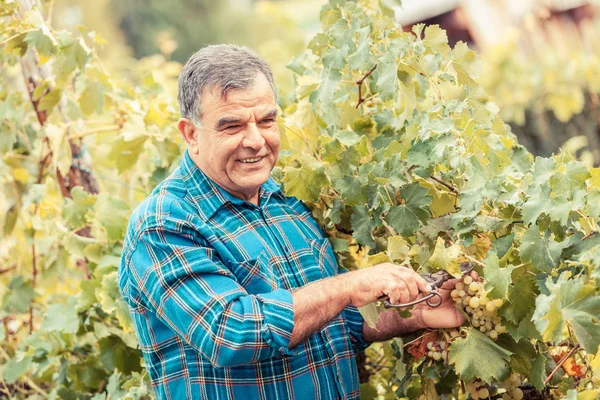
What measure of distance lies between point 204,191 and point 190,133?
17 centimetres

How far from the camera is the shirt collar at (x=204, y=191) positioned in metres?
2.37

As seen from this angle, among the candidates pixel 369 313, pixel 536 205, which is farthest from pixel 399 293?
pixel 536 205

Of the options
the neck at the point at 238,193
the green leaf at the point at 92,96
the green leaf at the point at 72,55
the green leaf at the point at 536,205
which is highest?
the green leaf at the point at 72,55

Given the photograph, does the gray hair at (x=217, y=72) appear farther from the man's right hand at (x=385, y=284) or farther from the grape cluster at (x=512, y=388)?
the grape cluster at (x=512, y=388)

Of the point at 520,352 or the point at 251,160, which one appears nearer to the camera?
the point at 520,352

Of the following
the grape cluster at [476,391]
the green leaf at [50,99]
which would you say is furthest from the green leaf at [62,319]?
the grape cluster at [476,391]

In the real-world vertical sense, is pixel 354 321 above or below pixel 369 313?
below

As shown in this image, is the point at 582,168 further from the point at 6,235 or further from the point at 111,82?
the point at 6,235

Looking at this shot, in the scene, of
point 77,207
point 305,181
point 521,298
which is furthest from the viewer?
point 77,207

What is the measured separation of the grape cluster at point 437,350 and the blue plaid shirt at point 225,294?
0.25m

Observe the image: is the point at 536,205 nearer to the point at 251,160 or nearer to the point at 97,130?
the point at 251,160

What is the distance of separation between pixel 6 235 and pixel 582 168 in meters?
2.72

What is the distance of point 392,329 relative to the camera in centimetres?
252

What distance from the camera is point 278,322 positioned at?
6.95ft
